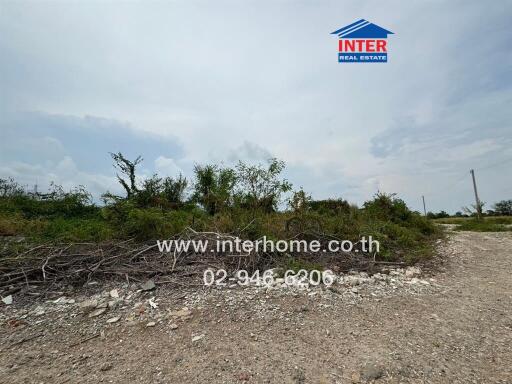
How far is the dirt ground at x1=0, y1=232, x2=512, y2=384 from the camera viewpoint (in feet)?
6.81

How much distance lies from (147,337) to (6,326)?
5.23ft

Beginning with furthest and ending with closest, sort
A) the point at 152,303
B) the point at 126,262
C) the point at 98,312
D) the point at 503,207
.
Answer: the point at 503,207 → the point at 126,262 → the point at 152,303 → the point at 98,312

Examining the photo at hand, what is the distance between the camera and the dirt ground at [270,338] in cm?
208

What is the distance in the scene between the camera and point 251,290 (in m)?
3.55

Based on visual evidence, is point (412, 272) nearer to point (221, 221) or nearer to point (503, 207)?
point (221, 221)

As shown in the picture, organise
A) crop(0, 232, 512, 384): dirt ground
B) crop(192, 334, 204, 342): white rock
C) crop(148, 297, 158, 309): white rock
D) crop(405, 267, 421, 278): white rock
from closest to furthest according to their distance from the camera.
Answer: crop(0, 232, 512, 384): dirt ground, crop(192, 334, 204, 342): white rock, crop(148, 297, 158, 309): white rock, crop(405, 267, 421, 278): white rock

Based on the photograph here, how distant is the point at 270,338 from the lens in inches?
100

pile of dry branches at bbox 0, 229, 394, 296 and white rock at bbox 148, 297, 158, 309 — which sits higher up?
pile of dry branches at bbox 0, 229, 394, 296

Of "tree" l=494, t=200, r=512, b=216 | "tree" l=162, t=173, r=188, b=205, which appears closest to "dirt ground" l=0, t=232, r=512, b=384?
"tree" l=162, t=173, r=188, b=205

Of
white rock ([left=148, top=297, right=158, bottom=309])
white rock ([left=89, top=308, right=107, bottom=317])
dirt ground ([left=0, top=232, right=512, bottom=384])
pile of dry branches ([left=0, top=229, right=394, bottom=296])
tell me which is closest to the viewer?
dirt ground ([left=0, top=232, right=512, bottom=384])

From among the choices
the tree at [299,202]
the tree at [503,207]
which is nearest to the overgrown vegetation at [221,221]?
the tree at [299,202]

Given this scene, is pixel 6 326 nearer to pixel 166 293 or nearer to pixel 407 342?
pixel 166 293

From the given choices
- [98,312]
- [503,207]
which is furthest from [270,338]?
[503,207]

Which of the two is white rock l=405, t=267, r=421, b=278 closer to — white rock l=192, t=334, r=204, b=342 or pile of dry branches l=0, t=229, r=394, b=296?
pile of dry branches l=0, t=229, r=394, b=296
